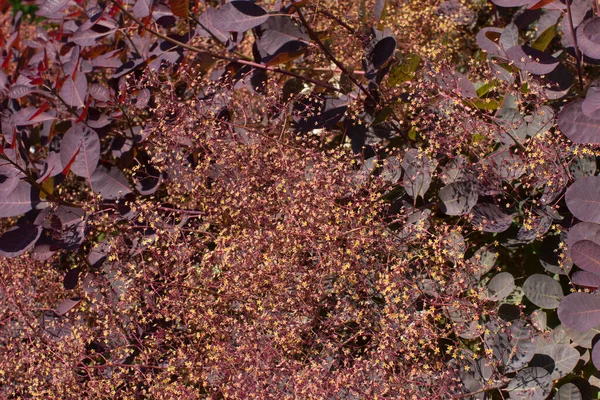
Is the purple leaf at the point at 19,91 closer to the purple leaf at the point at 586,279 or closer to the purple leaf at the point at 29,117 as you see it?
the purple leaf at the point at 29,117

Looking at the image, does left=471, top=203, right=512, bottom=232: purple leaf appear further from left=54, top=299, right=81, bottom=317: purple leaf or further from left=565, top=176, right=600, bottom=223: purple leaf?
left=54, top=299, right=81, bottom=317: purple leaf

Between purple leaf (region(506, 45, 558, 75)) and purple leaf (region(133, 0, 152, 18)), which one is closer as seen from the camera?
purple leaf (region(506, 45, 558, 75))

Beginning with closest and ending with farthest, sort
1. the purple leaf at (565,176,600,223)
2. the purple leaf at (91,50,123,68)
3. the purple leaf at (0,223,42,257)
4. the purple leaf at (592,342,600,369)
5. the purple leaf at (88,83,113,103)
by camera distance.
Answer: the purple leaf at (592,342,600,369) < the purple leaf at (565,176,600,223) < the purple leaf at (0,223,42,257) < the purple leaf at (88,83,113,103) < the purple leaf at (91,50,123,68)

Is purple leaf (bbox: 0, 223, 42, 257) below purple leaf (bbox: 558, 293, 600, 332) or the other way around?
below

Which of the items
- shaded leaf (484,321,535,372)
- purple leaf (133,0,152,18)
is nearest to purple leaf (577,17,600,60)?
shaded leaf (484,321,535,372)

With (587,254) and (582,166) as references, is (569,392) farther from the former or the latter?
(582,166)

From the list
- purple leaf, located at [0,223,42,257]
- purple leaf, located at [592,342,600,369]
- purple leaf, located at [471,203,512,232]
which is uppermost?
purple leaf, located at [471,203,512,232]

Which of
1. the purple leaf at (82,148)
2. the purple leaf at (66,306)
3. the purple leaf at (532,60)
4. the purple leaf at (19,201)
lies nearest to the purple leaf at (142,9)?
the purple leaf at (82,148)

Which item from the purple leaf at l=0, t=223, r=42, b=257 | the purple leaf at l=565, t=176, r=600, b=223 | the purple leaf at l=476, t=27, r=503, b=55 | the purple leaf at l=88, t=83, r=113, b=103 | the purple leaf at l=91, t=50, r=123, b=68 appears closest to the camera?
the purple leaf at l=565, t=176, r=600, b=223
